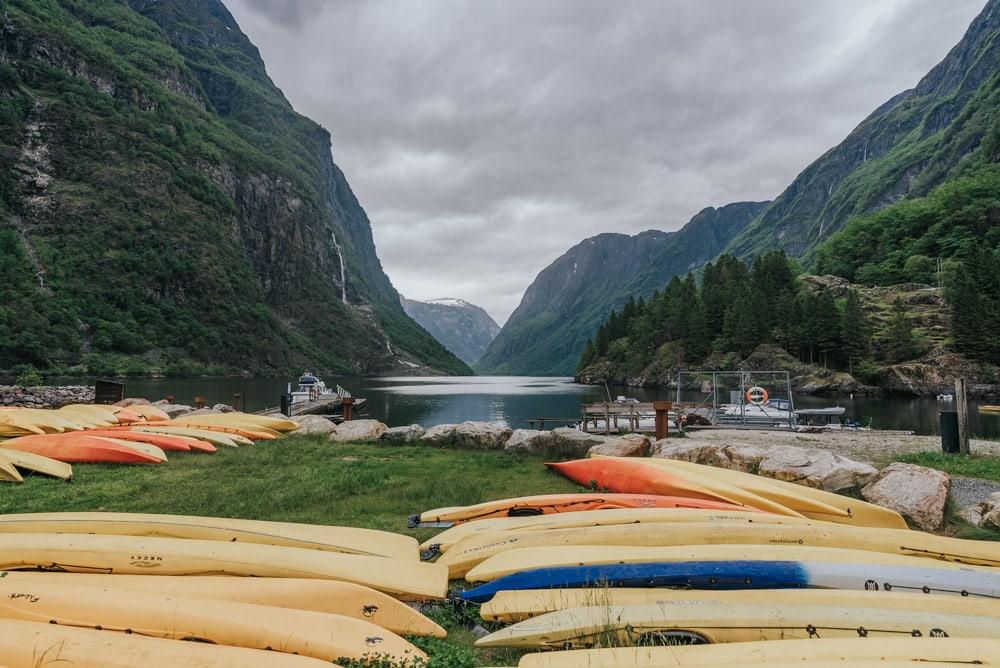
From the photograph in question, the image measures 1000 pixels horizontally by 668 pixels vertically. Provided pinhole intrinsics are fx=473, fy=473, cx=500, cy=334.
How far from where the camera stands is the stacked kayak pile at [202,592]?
3.05 m

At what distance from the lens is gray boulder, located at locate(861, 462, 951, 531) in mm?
6848

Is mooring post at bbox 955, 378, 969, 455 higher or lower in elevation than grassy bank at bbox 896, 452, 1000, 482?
higher

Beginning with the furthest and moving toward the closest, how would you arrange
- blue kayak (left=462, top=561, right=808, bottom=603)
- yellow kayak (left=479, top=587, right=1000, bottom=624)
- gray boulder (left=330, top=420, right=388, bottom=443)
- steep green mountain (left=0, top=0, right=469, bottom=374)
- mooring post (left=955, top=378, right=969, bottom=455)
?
steep green mountain (left=0, top=0, right=469, bottom=374) < gray boulder (left=330, top=420, right=388, bottom=443) < mooring post (left=955, top=378, right=969, bottom=455) < blue kayak (left=462, top=561, right=808, bottom=603) < yellow kayak (left=479, top=587, right=1000, bottom=624)

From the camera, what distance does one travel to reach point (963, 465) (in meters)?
10.3

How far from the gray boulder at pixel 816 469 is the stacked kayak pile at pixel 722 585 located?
66.1 inches

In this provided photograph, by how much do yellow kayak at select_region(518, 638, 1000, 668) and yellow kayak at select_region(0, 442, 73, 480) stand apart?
428 inches

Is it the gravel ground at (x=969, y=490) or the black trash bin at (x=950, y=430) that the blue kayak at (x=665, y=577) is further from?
the black trash bin at (x=950, y=430)

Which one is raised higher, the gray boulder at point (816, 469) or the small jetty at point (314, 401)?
the gray boulder at point (816, 469)

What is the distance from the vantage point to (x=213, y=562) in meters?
4.60

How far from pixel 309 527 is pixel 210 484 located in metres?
4.80

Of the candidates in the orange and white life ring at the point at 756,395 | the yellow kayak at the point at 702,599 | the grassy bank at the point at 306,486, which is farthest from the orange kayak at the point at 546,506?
the orange and white life ring at the point at 756,395

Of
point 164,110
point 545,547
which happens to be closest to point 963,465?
point 545,547

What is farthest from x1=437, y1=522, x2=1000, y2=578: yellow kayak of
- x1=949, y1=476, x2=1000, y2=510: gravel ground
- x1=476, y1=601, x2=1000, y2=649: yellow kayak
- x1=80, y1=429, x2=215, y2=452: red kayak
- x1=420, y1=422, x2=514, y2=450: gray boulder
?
x1=80, y1=429, x2=215, y2=452: red kayak

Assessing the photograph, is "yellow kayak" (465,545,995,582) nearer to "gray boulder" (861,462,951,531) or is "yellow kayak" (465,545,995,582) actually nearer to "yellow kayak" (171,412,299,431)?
"gray boulder" (861,462,951,531)
